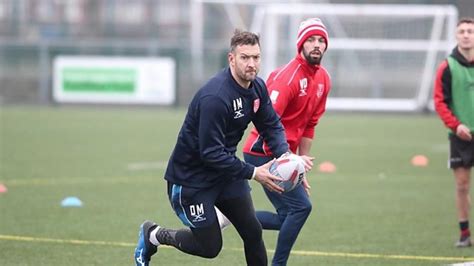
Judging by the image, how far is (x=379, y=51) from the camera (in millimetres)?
29062

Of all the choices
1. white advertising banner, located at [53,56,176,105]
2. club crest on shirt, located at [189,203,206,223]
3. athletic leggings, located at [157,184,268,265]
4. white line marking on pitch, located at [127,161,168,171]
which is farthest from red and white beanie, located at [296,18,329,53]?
white advertising banner, located at [53,56,176,105]

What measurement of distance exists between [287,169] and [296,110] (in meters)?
1.48

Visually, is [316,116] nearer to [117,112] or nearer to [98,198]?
[98,198]

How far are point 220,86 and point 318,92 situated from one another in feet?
5.73

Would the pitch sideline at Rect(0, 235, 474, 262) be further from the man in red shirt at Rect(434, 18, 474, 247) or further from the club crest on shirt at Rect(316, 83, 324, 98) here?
the club crest on shirt at Rect(316, 83, 324, 98)

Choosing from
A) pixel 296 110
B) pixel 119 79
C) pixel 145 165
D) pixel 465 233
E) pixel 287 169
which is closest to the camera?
pixel 287 169

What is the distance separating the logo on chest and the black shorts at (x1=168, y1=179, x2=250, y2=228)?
57cm

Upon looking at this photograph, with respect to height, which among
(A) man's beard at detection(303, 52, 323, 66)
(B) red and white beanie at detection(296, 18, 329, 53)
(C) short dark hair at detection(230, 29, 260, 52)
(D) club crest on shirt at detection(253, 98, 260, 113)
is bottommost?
(D) club crest on shirt at detection(253, 98, 260, 113)

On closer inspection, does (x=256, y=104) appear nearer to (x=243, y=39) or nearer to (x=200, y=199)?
(x=243, y=39)

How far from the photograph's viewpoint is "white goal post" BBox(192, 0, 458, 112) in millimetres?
28766

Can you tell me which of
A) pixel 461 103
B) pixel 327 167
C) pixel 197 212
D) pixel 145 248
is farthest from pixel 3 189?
pixel 197 212

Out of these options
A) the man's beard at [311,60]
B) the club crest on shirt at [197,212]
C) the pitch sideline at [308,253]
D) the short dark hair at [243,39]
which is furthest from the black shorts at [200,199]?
the pitch sideline at [308,253]

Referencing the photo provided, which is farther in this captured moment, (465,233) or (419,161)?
(419,161)

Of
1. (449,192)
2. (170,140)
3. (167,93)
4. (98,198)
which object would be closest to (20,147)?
(170,140)
